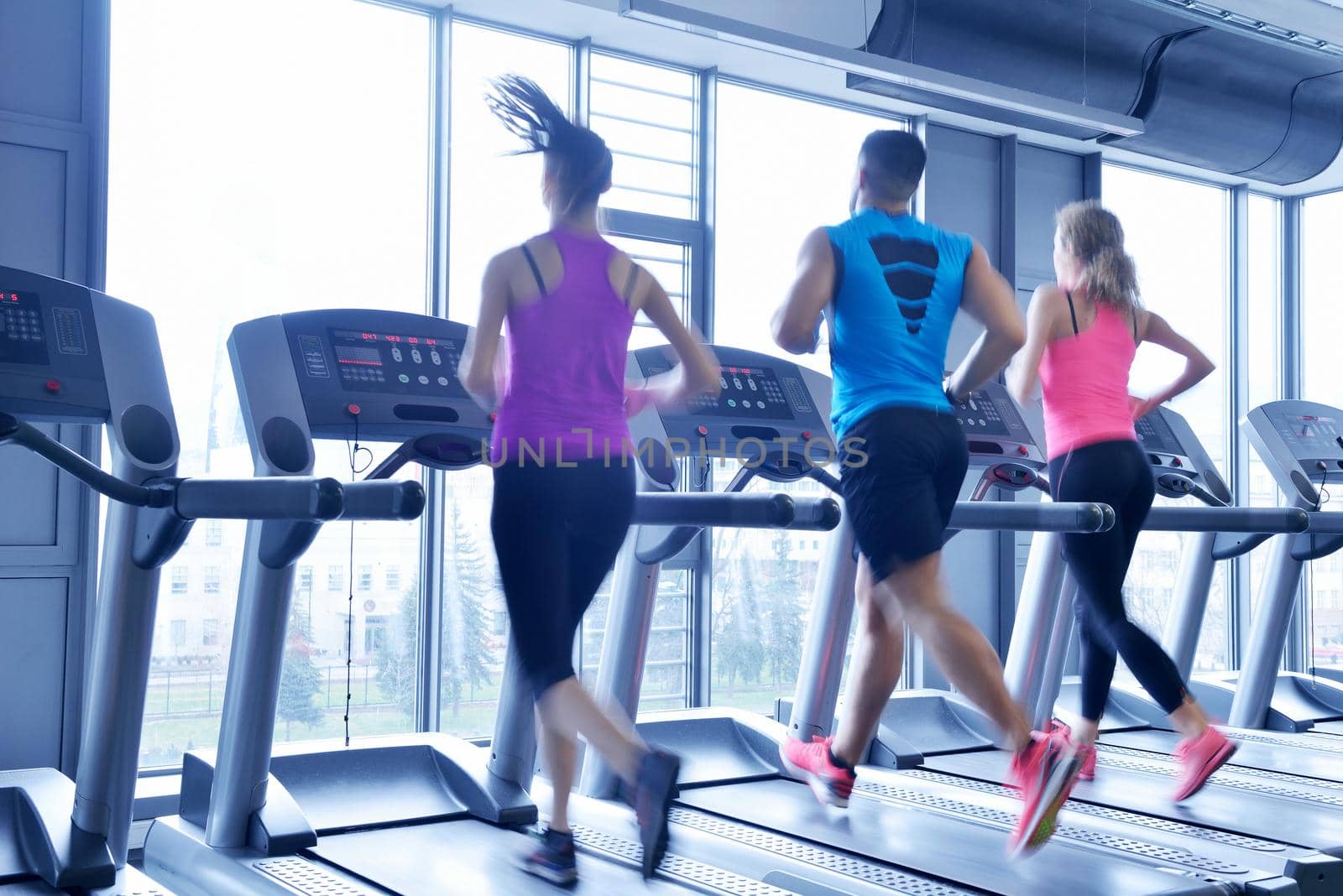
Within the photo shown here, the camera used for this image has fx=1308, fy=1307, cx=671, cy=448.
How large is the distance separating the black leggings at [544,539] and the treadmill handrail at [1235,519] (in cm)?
192

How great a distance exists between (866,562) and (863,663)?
26 cm

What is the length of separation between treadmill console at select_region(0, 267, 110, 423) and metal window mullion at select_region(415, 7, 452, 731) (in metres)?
1.97

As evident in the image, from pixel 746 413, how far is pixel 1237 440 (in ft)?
13.6

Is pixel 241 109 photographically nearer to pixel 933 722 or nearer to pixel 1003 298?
pixel 1003 298

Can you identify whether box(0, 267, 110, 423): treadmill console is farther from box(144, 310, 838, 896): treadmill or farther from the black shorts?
the black shorts

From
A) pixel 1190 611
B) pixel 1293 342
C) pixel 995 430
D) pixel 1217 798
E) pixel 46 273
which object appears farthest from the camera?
pixel 1293 342

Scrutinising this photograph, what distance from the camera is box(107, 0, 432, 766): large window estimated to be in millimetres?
3980

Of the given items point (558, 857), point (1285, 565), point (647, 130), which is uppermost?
point (647, 130)

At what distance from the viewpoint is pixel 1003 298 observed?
2607 mm

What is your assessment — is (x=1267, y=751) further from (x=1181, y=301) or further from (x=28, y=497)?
(x=28, y=497)

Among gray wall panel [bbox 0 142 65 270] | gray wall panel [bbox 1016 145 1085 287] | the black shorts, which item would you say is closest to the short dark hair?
the black shorts

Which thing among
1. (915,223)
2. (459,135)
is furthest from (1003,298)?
(459,135)

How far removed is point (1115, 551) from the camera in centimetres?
301

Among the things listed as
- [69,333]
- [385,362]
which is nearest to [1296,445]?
[385,362]
